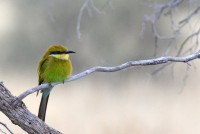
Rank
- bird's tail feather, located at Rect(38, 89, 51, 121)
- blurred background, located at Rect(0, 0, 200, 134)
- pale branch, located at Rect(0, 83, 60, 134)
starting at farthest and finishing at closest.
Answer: blurred background, located at Rect(0, 0, 200, 134), bird's tail feather, located at Rect(38, 89, 51, 121), pale branch, located at Rect(0, 83, 60, 134)

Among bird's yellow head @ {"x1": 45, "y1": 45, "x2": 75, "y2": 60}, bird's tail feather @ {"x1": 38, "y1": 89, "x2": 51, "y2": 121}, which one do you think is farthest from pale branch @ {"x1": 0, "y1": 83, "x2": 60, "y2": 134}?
bird's yellow head @ {"x1": 45, "y1": 45, "x2": 75, "y2": 60}

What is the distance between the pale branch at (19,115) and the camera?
8.98 ft

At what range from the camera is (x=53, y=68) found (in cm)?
331

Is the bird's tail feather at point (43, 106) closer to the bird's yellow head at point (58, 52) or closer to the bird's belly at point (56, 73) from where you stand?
the bird's belly at point (56, 73)

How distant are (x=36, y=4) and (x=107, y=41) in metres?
1.36

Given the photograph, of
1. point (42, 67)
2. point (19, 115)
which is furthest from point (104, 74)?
point (19, 115)

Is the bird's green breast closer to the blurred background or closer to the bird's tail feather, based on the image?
the bird's tail feather

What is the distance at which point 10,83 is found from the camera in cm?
808

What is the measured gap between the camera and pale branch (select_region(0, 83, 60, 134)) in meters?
2.74

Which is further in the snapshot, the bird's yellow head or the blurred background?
the blurred background

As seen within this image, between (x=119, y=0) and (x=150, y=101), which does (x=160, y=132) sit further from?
(x=119, y=0)

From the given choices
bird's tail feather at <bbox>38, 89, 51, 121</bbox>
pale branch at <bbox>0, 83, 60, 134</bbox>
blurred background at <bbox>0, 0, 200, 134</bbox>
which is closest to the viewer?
pale branch at <bbox>0, 83, 60, 134</bbox>

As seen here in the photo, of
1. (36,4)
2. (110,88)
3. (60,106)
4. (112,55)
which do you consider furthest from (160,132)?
(36,4)

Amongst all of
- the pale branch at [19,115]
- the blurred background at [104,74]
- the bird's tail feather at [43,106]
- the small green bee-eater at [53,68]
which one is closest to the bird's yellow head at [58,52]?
the small green bee-eater at [53,68]
